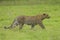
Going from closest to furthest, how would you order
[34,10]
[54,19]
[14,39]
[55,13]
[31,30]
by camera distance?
[14,39], [31,30], [54,19], [55,13], [34,10]

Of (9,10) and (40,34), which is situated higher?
(40,34)

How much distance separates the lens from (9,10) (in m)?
6.61

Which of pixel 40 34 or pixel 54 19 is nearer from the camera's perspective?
pixel 40 34

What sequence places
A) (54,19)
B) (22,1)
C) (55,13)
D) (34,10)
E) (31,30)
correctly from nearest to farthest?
1. (31,30)
2. (54,19)
3. (55,13)
4. (34,10)
5. (22,1)

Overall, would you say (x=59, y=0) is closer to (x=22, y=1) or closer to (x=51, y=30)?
(x=22, y=1)

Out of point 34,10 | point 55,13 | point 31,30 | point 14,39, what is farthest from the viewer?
point 34,10

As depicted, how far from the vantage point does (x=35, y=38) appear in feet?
13.2

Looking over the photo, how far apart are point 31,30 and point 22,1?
3.65m

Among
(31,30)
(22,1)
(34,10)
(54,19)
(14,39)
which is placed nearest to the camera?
(14,39)

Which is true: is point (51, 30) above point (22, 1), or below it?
above

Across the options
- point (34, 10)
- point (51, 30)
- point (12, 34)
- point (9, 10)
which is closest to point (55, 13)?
point (34, 10)

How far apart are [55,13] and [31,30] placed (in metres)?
Answer: 1.90

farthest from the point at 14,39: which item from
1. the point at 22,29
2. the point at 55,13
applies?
the point at 55,13

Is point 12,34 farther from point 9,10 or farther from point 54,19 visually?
point 9,10
